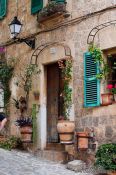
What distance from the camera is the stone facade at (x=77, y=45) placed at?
33.9 feet

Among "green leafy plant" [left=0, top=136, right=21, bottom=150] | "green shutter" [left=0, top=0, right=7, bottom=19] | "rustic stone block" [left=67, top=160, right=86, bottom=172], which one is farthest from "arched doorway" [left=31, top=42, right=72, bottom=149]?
"green shutter" [left=0, top=0, right=7, bottom=19]

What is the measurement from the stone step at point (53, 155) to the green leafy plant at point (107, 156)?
1.73 m

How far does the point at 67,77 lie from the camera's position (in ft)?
37.6

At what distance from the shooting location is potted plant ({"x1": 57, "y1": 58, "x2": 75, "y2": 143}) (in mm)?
10922

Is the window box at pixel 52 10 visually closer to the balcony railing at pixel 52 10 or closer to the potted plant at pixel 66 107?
the balcony railing at pixel 52 10

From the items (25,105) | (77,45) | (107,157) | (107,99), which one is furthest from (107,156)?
(25,105)

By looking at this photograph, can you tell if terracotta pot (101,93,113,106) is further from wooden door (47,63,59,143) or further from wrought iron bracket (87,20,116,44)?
wooden door (47,63,59,143)

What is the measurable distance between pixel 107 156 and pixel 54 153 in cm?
239

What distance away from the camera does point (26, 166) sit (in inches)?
412

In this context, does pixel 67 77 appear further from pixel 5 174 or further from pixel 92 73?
pixel 5 174

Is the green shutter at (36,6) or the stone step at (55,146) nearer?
the stone step at (55,146)

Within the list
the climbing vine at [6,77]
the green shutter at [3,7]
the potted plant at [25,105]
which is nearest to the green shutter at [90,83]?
the potted plant at [25,105]

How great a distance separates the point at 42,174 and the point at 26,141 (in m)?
3.12

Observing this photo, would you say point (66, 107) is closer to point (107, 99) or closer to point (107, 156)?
point (107, 99)
